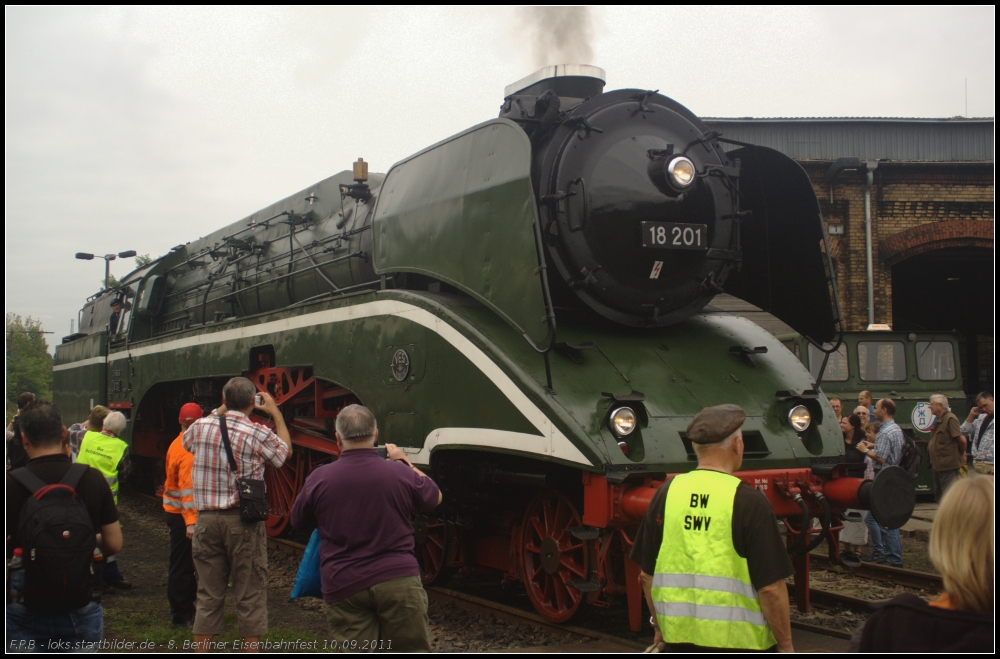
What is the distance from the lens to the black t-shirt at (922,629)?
1886mm

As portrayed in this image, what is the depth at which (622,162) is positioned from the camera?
5371mm

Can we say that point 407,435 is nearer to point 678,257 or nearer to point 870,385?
point 678,257

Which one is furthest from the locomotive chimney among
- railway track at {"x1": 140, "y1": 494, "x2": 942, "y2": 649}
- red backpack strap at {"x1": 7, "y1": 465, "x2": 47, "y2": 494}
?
red backpack strap at {"x1": 7, "y1": 465, "x2": 47, "y2": 494}

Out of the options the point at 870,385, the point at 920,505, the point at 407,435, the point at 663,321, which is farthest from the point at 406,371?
the point at 920,505

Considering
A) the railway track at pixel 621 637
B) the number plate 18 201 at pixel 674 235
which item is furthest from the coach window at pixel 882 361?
the number plate 18 201 at pixel 674 235

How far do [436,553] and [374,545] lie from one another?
2.79 meters

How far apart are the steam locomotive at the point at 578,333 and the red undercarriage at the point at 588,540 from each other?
0.02 m

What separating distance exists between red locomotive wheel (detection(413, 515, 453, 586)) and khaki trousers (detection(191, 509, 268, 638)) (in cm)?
154

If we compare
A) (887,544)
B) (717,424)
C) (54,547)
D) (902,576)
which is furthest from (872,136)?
(54,547)

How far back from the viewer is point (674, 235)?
5.45 m

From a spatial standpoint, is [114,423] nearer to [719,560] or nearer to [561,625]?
[561,625]

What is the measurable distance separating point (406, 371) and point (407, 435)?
429mm

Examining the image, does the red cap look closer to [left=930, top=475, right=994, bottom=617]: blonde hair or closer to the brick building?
[left=930, top=475, right=994, bottom=617]: blonde hair

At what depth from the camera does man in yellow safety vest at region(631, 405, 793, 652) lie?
2.68 m
